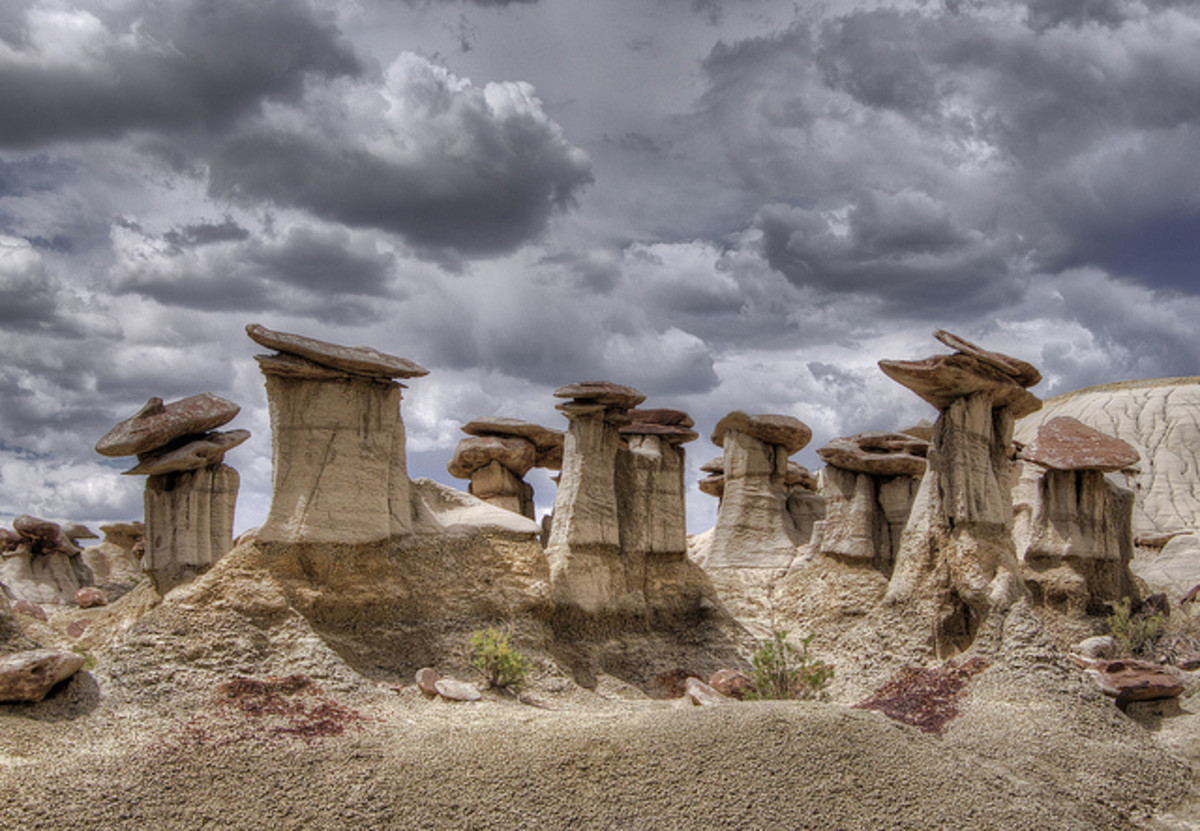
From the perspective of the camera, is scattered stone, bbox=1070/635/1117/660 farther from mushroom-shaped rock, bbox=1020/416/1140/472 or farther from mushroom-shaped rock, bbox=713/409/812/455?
mushroom-shaped rock, bbox=713/409/812/455

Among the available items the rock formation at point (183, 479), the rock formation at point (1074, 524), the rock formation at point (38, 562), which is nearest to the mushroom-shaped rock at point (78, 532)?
the rock formation at point (38, 562)

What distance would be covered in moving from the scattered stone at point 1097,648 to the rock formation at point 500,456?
10.1 metres

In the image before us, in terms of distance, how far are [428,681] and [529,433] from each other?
31.3ft

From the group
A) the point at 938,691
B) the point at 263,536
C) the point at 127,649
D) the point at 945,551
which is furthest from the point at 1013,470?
the point at 127,649

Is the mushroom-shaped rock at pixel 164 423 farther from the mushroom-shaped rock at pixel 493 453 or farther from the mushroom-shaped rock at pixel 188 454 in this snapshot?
the mushroom-shaped rock at pixel 493 453

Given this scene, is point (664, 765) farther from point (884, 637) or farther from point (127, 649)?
point (884, 637)

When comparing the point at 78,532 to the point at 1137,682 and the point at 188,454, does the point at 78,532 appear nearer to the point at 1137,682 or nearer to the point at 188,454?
the point at 188,454

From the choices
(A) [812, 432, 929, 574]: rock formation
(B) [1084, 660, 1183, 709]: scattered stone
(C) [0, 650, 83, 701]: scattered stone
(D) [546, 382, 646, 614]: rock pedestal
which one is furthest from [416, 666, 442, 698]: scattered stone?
(A) [812, 432, 929, 574]: rock formation

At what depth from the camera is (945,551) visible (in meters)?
15.6

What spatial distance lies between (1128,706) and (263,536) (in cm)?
1115

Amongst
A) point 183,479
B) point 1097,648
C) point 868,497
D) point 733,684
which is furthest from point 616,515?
point 1097,648

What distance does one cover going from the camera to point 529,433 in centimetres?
2161

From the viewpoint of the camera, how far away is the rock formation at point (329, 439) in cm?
1321

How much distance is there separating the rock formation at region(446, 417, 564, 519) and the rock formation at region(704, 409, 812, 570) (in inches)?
139
